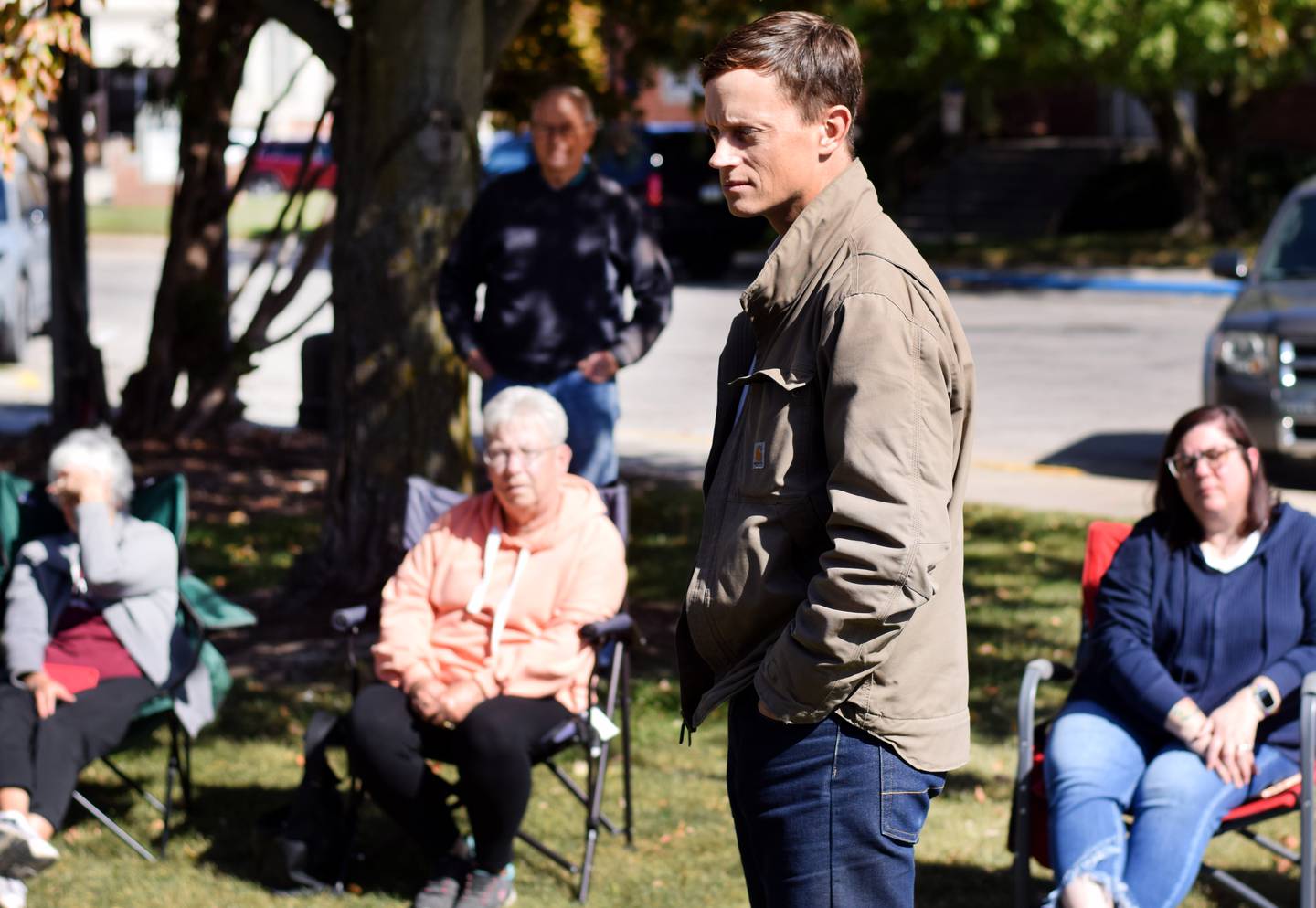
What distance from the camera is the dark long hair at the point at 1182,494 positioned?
14.8ft

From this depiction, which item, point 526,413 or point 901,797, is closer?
point 901,797

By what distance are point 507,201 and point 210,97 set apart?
5459 mm

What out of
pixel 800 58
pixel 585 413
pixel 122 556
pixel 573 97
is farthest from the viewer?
pixel 585 413

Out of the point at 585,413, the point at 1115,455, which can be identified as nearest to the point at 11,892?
the point at 585,413

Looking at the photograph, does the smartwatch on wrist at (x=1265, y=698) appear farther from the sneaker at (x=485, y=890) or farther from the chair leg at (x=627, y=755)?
the sneaker at (x=485, y=890)

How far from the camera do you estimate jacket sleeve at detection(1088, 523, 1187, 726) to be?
174 inches

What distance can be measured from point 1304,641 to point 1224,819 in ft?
1.65

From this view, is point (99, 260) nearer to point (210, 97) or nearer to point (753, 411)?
point (210, 97)

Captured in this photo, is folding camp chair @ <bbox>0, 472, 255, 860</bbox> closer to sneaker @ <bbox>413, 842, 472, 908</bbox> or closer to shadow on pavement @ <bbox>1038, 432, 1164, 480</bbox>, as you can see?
sneaker @ <bbox>413, 842, 472, 908</bbox>

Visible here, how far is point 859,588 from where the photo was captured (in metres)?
2.37

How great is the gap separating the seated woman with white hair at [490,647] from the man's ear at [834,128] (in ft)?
7.83

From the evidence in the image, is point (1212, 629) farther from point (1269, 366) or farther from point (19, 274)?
point (19, 274)

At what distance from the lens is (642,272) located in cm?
645

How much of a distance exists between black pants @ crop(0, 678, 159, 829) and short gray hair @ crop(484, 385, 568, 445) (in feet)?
4.21
